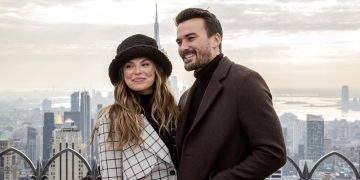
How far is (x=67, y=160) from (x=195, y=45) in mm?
3161

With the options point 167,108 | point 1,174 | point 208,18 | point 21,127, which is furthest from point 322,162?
point 21,127

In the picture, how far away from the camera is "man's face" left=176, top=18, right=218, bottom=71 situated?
8.25 ft

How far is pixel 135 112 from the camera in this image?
2.81 meters

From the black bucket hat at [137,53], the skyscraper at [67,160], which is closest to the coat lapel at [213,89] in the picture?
the black bucket hat at [137,53]

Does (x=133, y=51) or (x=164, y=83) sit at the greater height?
(x=133, y=51)

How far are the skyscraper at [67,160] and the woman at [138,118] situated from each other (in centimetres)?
209

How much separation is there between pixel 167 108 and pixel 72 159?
2.52m

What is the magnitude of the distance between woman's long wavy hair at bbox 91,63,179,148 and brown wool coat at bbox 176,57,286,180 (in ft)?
1.26

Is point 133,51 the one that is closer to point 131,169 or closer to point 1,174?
point 131,169

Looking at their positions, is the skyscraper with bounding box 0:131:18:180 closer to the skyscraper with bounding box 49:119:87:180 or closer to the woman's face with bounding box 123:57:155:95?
the skyscraper with bounding box 49:119:87:180

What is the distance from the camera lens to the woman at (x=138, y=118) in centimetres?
272

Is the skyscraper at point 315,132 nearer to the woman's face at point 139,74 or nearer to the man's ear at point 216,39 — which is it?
the woman's face at point 139,74

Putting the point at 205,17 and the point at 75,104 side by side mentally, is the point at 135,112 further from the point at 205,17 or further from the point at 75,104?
the point at 75,104

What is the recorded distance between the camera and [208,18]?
255 centimetres
